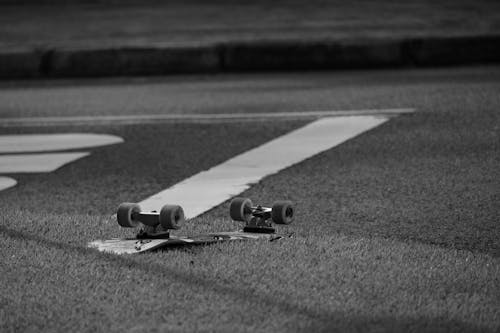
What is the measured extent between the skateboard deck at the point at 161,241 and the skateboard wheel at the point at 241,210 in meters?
0.06

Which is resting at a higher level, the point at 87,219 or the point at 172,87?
the point at 87,219

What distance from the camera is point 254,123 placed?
7.46m

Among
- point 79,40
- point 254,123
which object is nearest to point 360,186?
point 254,123

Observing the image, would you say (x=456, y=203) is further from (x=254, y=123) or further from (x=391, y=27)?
(x=391, y=27)

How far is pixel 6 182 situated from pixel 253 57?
6.43m

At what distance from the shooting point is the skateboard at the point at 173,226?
151 inches

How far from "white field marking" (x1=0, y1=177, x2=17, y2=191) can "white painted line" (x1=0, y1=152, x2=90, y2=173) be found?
193 mm

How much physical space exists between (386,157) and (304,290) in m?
2.70

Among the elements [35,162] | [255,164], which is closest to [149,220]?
[255,164]

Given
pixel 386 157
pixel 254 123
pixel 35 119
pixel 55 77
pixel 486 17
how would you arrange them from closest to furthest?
pixel 386 157
pixel 254 123
pixel 35 119
pixel 55 77
pixel 486 17

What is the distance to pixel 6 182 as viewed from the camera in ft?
18.4

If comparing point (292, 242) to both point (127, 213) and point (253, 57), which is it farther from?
point (253, 57)

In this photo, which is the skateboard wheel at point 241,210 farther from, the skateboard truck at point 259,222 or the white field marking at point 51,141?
the white field marking at point 51,141

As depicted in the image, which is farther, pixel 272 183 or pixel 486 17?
pixel 486 17
